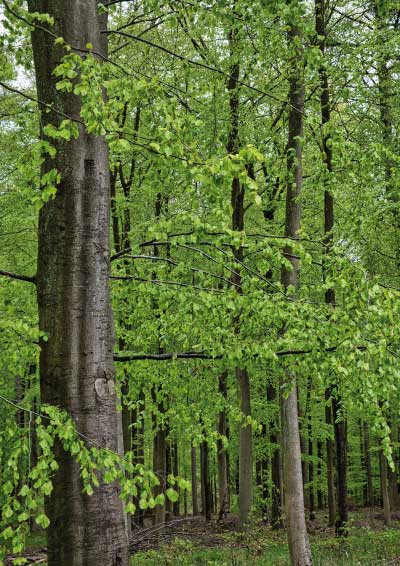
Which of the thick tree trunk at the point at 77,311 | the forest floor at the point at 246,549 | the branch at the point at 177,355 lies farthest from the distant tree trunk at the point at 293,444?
the thick tree trunk at the point at 77,311

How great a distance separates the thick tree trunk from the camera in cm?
387

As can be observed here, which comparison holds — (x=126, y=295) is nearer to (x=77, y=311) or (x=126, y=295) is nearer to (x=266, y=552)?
(x=77, y=311)

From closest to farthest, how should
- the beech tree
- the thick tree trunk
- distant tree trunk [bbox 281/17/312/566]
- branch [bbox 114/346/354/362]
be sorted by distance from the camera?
the beech tree → the thick tree trunk → branch [bbox 114/346/354/362] → distant tree trunk [bbox 281/17/312/566]

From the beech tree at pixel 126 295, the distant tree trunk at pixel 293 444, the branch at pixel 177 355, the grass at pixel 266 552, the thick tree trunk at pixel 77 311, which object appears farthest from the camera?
the grass at pixel 266 552

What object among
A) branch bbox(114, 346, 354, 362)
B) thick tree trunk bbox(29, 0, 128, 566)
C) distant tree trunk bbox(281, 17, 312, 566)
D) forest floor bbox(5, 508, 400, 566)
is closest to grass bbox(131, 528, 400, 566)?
forest floor bbox(5, 508, 400, 566)

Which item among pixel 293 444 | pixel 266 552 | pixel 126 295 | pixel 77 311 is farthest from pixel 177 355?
pixel 266 552

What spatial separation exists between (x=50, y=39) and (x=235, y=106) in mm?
8949

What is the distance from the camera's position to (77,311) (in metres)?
4.14

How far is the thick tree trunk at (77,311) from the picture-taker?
387cm

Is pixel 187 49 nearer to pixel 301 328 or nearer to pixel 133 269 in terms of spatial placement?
pixel 133 269

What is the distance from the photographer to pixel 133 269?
759 cm

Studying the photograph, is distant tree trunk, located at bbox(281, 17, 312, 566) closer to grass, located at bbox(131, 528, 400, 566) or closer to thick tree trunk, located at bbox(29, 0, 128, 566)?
grass, located at bbox(131, 528, 400, 566)

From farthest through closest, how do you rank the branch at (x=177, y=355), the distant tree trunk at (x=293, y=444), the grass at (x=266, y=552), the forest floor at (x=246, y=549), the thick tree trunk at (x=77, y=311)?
the grass at (x=266, y=552) → the forest floor at (x=246, y=549) → the distant tree trunk at (x=293, y=444) → the branch at (x=177, y=355) → the thick tree trunk at (x=77, y=311)

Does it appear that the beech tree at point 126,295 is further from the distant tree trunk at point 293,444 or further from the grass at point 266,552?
the grass at point 266,552
